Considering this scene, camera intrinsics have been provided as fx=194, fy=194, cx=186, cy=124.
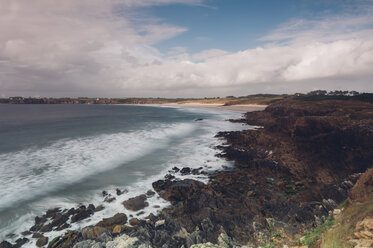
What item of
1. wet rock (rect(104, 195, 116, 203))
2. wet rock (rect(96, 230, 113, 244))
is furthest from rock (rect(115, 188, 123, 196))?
wet rock (rect(96, 230, 113, 244))

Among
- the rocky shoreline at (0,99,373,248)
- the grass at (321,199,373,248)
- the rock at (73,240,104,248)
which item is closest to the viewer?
the grass at (321,199,373,248)

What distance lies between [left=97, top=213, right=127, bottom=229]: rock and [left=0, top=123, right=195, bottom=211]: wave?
835cm

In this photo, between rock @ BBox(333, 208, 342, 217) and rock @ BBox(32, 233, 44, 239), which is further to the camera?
rock @ BBox(32, 233, 44, 239)

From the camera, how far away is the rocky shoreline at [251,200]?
26.8ft

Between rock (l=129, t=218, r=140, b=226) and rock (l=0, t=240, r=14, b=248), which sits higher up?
rock (l=129, t=218, r=140, b=226)

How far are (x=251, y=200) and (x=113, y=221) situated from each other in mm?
7778

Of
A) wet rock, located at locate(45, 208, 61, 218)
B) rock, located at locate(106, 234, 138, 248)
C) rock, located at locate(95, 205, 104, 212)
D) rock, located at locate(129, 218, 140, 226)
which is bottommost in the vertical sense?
wet rock, located at locate(45, 208, 61, 218)

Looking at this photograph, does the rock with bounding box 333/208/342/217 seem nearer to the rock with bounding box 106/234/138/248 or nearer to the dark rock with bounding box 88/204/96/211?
the rock with bounding box 106/234/138/248

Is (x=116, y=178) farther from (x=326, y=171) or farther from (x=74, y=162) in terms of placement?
(x=326, y=171)

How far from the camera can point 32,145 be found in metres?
31.3

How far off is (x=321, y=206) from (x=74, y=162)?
2420cm

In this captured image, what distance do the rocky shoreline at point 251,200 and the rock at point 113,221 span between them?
0.17 feet

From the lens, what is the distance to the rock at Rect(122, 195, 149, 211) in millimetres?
12453

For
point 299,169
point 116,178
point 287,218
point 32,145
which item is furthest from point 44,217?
point 32,145
